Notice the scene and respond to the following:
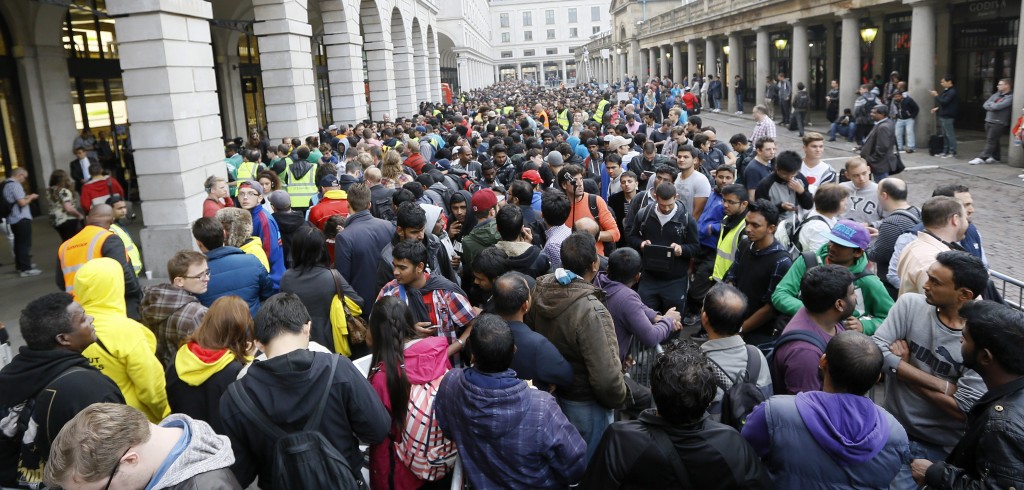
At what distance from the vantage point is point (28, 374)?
3.38 m

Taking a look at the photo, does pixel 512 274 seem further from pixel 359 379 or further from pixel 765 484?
pixel 765 484

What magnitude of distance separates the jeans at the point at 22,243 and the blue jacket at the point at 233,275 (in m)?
7.14

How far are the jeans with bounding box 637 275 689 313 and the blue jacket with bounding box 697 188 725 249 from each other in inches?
34.9

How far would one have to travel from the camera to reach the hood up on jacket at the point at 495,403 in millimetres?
3150

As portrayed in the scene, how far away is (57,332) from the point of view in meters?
3.41

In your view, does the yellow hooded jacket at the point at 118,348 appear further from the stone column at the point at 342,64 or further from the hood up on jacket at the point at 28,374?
the stone column at the point at 342,64

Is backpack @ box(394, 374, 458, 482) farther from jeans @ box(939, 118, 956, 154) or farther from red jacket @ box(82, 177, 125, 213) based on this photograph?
jeans @ box(939, 118, 956, 154)

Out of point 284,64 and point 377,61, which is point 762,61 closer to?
point 377,61

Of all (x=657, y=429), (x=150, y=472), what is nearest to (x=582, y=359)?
(x=657, y=429)

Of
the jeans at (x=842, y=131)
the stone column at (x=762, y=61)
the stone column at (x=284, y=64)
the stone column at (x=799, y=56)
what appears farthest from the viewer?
the stone column at (x=762, y=61)

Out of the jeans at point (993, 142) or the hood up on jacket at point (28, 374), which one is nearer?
the hood up on jacket at point (28, 374)

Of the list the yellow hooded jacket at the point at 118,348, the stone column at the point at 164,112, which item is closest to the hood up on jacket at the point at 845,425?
the yellow hooded jacket at the point at 118,348

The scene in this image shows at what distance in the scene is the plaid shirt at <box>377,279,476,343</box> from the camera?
4488mm

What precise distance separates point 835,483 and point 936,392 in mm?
1012
